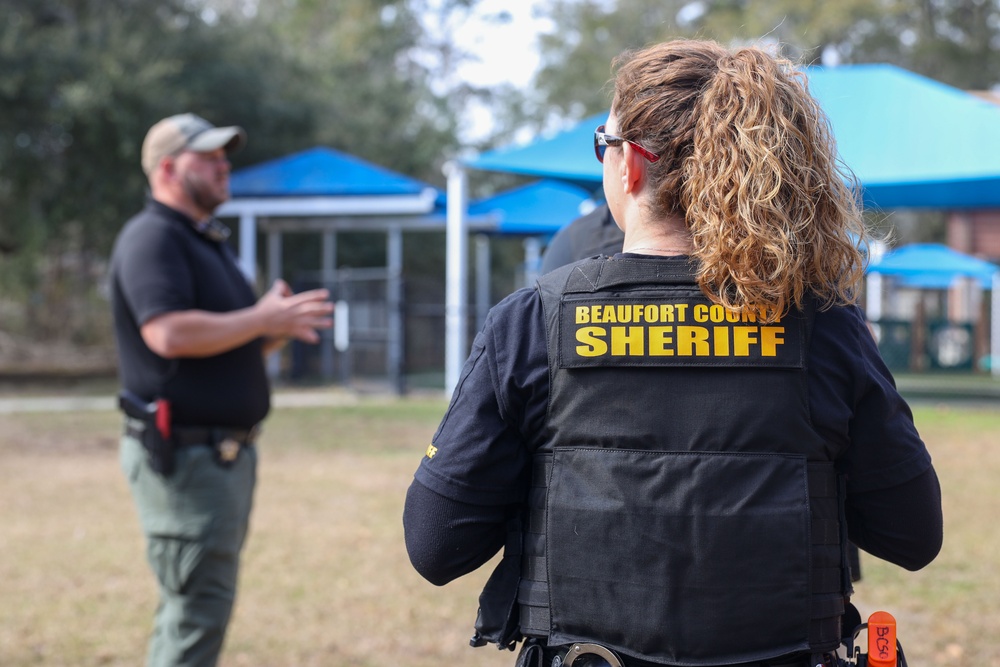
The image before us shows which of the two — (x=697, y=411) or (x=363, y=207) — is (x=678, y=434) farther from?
(x=363, y=207)

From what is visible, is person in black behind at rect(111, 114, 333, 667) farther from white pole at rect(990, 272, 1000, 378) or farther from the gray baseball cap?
white pole at rect(990, 272, 1000, 378)

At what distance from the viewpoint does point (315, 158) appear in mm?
17094

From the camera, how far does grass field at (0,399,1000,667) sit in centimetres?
462

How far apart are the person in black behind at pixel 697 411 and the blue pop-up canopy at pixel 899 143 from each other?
14.3 ft

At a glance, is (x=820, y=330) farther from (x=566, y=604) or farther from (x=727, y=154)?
(x=566, y=604)

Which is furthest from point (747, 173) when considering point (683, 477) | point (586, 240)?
point (586, 240)

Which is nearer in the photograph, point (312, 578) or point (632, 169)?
point (632, 169)

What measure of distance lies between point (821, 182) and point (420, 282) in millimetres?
18960

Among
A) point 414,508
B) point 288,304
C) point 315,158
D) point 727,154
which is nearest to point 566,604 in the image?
point 414,508

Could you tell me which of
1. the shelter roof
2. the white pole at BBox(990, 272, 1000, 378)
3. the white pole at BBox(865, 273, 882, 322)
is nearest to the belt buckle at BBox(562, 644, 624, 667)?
the shelter roof

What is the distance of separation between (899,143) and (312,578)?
4578 mm

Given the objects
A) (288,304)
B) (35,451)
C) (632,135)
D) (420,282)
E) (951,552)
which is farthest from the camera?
(420,282)

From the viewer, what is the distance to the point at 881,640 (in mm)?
1838

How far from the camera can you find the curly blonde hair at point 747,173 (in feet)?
5.50
